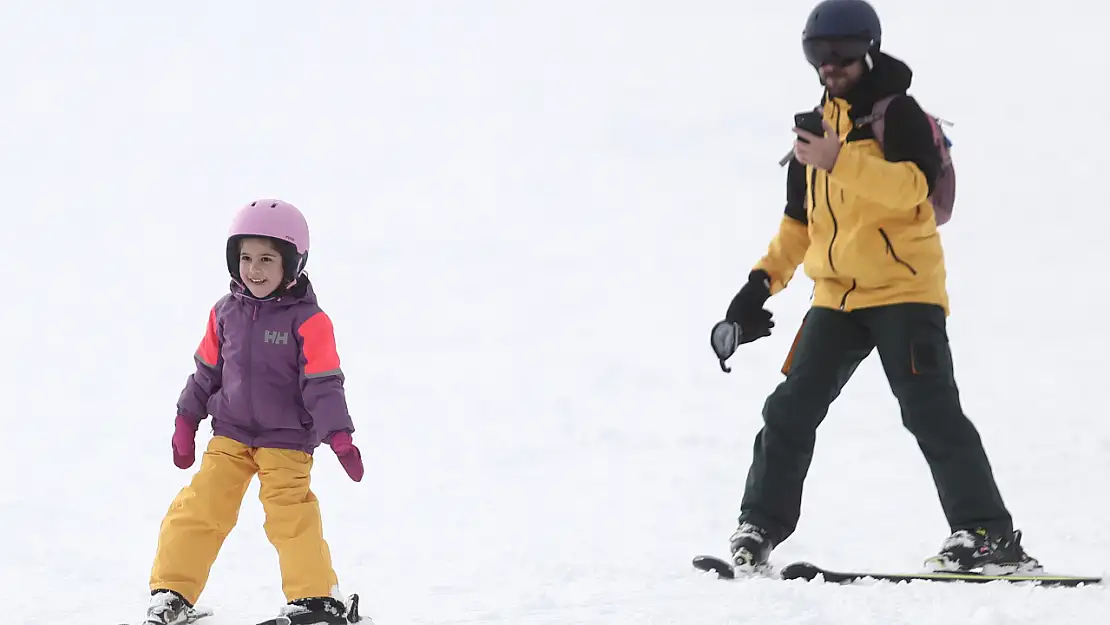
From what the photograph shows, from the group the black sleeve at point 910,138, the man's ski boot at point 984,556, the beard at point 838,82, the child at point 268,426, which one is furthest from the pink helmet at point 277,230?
the man's ski boot at point 984,556

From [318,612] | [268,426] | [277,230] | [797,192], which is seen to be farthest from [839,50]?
[318,612]

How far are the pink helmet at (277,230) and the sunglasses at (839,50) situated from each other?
6.06 ft

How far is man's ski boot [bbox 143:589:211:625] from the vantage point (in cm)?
397

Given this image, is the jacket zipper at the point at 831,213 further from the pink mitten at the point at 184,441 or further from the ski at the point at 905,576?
the pink mitten at the point at 184,441

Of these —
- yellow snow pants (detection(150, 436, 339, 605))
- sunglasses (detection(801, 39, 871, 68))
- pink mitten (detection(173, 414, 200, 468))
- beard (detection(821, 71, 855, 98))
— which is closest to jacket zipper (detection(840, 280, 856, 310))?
beard (detection(821, 71, 855, 98))

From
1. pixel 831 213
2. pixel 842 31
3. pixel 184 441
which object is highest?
pixel 842 31

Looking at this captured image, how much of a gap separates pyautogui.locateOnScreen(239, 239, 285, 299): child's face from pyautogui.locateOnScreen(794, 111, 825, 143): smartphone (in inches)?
69.4

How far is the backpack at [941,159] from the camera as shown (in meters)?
4.42

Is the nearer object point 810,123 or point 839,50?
point 810,123

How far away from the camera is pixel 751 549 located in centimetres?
456

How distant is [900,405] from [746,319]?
710 millimetres

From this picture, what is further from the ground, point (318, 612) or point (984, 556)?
point (984, 556)

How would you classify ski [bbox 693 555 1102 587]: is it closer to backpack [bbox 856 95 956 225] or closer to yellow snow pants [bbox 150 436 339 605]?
backpack [bbox 856 95 956 225]

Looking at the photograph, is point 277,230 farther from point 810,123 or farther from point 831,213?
point 831,213
